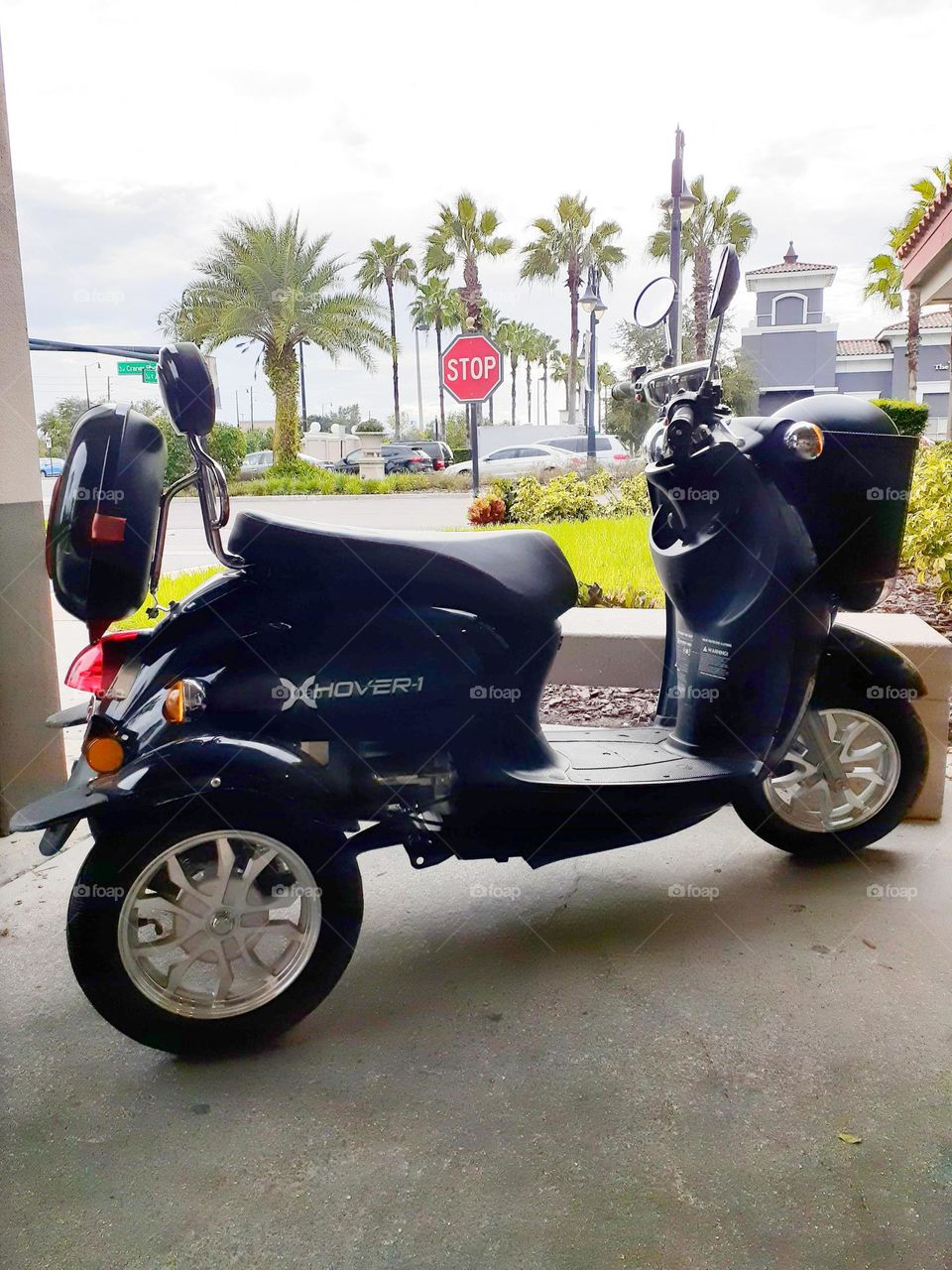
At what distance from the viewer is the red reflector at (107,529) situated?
6.77 ft

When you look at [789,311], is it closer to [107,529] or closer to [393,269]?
[393,269]

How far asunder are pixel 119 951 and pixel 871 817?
7.35 ft

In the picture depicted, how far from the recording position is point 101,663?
7.38 ft

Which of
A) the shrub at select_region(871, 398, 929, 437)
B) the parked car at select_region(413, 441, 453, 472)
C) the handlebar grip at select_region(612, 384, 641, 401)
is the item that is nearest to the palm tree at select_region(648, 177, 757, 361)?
the parked car at select_region(413, 441, 453, 472)

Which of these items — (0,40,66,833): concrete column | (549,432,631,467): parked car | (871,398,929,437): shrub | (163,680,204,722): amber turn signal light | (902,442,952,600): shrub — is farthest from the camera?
(549,432,631,467): parked car

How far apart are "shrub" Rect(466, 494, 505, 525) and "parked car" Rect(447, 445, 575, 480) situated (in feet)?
24.9

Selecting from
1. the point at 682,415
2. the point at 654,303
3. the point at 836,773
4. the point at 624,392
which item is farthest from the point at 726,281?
the point at 836,773

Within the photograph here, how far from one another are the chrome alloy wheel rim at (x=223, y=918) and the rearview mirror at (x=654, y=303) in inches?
76.0

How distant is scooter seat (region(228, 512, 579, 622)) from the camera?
2.19m

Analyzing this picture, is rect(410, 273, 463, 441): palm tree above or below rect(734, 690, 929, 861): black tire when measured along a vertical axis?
above

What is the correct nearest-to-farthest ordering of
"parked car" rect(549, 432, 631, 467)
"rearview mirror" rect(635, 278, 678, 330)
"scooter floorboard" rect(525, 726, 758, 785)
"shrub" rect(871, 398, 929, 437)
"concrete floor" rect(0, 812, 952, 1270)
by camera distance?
"concrete floor" rect(0, 812, 952, 1270) < "scooter floorboard" rect(525, 726, 758, 785) < "rearview mirror" rect(635, 278, 678, 330) < "shrub" rect(871, 398, 929, 437) < "parked car" rect(549, 432, 631, 467)

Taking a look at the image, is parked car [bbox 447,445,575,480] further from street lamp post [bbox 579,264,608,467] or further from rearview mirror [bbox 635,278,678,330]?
rearview mirror [bbox 635,278,678,330]

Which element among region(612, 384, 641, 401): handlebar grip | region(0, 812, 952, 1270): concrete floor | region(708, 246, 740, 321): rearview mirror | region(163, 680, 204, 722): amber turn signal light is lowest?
region(0, 812, 952, 1270): concrete floor

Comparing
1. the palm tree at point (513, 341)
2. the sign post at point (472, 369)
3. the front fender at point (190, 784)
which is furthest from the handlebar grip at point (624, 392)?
the palm tree at point (513, 341)
